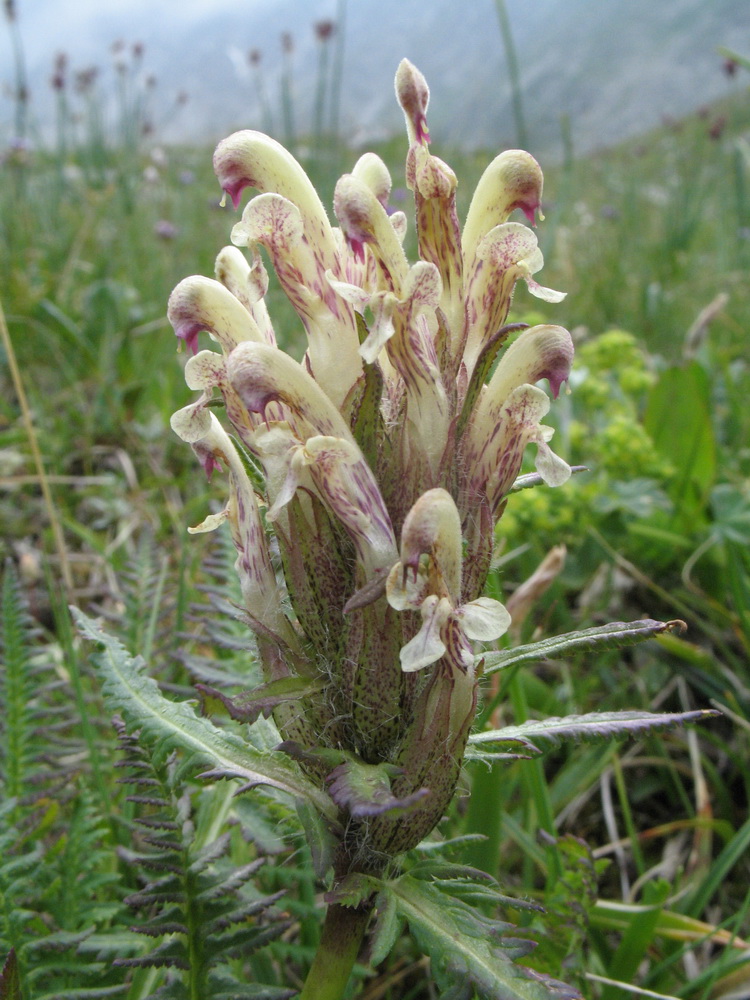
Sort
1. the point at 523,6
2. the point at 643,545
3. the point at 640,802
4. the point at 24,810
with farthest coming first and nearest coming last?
the point at 523,6
the point at 643,545
the point at 640,802
the point at 24,810

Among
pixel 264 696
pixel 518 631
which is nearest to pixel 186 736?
pixel 264 696

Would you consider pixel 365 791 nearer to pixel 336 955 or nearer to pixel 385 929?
pixel 385 929

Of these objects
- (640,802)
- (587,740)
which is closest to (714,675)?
(640,802)

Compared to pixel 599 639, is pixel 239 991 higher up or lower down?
lower down

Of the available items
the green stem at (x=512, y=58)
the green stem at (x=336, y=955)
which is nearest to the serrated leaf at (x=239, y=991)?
the green stem at (x=336, y=955)

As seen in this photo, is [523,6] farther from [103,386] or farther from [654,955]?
[654,955]

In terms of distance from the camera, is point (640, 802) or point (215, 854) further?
point (640, 802)

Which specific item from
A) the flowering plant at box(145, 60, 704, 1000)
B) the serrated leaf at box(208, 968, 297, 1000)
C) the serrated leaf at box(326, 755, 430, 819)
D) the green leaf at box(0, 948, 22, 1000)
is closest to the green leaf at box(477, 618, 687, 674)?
the flowering plant at box(145, 60, 704, 1000)
